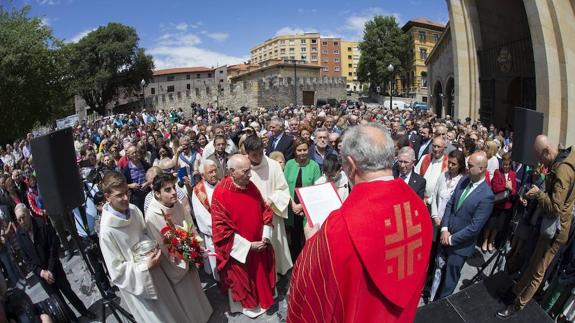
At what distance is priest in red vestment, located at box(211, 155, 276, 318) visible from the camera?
3930 mm

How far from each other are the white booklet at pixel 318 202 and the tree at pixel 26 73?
30076mm

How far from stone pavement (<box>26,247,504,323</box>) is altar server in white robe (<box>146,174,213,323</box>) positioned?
1.41 ft

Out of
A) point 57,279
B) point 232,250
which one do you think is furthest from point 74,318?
point 232,250

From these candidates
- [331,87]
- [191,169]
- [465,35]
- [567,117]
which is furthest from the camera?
[331,87]

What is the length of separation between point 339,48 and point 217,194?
10434 cm

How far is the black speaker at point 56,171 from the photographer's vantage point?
10.6ft

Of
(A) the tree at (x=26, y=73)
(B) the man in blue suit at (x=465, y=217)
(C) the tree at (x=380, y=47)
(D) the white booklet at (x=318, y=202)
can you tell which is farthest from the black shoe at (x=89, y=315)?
(C) the tree at (x=380, y=47)

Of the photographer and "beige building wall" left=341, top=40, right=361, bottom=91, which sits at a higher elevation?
"beige building wall" left=341, top=40, right=361, bottom=91

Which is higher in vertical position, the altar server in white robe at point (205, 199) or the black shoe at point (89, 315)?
the altar server in white robe at point (205, 199)

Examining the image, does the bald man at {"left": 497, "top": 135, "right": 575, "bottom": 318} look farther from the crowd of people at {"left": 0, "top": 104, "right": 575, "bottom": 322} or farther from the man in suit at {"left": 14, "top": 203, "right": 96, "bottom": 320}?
the man in suit at {"left": 14, "top": 203, "right": 96, "bottom": 320}

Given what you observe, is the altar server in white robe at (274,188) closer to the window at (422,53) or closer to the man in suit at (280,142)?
the man in suit at (280,142)

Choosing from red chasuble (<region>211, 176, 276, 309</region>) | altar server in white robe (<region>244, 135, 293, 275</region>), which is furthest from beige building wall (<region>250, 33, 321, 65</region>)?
red chasuble (<region>211, 176, 276, 309</region>)

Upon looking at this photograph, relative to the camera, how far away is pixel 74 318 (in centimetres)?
434

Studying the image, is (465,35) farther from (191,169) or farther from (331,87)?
(331,87)
